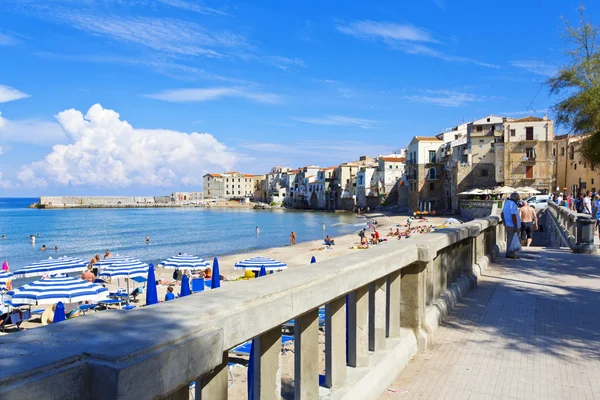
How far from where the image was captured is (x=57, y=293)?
51.8 ft

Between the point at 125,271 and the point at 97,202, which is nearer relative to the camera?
the point at 125,271

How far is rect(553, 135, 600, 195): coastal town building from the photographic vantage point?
169 ft

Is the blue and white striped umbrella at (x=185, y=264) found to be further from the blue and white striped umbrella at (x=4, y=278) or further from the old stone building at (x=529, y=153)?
the old stone building at (x=529, y=153)

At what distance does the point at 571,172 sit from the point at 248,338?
65060 millimetres

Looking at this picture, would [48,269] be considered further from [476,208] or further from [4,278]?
[476,208]

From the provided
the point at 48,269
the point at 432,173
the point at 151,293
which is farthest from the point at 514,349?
the point at 432,173

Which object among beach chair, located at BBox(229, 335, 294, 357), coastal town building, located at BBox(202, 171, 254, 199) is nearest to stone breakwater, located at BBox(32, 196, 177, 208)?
coastal town building, located at BBox(202, 171, 254, 199)

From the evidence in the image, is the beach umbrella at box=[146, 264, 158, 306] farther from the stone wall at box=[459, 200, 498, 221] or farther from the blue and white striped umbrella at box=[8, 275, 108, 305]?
the stone wall at box=[459, 200, 498, 221]

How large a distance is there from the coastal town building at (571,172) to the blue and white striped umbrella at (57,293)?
46601 millimetres

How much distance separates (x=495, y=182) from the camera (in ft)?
217

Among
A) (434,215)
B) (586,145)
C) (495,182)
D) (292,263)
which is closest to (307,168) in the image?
(434,215)

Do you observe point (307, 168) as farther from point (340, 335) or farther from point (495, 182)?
point (340, 335)

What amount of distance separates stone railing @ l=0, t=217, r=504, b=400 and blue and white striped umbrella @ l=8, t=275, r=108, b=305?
13.6 meters

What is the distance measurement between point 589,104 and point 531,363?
16.7m
